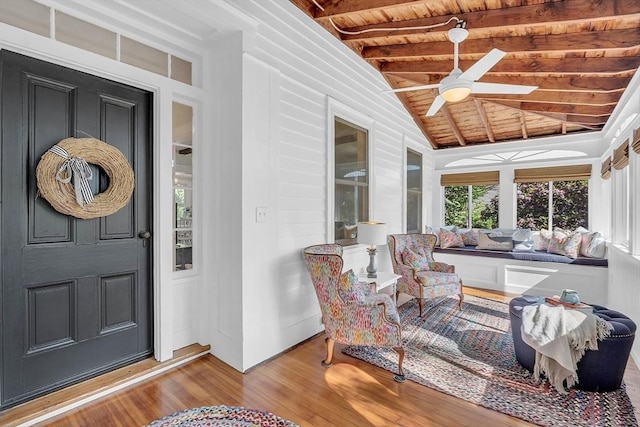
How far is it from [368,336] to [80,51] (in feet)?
9.65

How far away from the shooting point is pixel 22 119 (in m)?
2.00

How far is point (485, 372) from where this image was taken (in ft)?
8.59

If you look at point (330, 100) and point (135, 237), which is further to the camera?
point (330, 100)

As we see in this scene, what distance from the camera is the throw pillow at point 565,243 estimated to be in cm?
476

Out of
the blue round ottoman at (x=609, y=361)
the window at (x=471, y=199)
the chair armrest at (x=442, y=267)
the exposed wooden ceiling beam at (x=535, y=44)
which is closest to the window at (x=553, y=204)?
the window at (x=471, y=199)

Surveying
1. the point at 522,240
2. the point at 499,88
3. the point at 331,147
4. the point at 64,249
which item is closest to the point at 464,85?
the point at 499,88

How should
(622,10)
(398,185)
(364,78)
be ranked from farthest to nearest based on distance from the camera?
1. (398,185)
2. (364,78)
3. (622,10)

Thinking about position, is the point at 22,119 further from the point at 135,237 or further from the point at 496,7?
the point at 496,7

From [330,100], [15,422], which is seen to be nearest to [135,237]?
[15,422]

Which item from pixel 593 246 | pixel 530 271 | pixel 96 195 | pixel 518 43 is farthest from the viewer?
pixel 530 271

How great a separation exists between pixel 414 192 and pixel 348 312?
3.85m

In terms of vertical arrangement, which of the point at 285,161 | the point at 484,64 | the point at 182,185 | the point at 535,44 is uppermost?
the point at 535,44

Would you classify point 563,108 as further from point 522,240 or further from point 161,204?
point 161,204

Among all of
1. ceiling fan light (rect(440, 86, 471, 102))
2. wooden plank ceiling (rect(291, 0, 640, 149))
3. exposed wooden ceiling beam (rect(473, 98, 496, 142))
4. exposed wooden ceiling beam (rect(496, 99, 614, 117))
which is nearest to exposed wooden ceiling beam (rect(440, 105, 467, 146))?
wooden plank ceiling (rect(291, 0, 640, 149))
